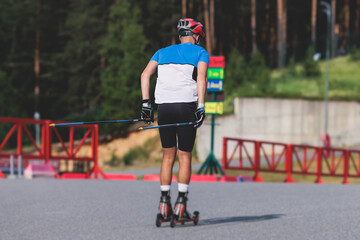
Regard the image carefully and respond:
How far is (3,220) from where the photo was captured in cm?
642

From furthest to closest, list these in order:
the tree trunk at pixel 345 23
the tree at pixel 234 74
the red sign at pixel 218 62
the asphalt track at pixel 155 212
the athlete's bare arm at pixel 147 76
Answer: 1. the tree trunk at pixel 345 23
2. the tree at pixel 234 74
3. the red sign at pixel 218 62
4. the athlete's bare arm at pixel 147 76
5. the asphalt track at pixel 155 212

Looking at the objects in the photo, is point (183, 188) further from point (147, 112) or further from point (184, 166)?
point (147, 112)

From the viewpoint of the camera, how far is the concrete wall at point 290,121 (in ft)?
113

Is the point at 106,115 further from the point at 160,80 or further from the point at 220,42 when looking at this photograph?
the point at 160,80

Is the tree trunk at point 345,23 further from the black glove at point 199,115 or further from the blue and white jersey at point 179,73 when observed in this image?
the black glove at point 199,115

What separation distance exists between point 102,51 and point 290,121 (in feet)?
52.9

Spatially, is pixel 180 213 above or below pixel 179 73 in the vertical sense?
below

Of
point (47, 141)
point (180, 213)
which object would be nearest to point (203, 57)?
point (180, 213)

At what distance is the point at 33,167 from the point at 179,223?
8752 mm

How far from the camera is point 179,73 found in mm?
6137

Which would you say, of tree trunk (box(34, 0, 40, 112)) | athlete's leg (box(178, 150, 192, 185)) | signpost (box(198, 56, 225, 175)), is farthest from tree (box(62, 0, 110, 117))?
athlete's leg (box(178, 150, 192, 185))

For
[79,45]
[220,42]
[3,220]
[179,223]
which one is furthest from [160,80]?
[220,42]

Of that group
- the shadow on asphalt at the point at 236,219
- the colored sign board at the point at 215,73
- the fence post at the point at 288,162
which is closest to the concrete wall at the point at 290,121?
the fence post at the point at 288,162

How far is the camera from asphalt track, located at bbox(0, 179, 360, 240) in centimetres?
575
